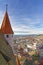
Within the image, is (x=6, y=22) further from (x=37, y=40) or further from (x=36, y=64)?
(x=37, y=40)

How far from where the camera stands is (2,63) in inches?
99.4

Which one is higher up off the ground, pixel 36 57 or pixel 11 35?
pixel 11 35

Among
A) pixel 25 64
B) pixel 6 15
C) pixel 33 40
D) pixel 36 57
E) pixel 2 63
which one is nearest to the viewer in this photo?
pixel 2 63

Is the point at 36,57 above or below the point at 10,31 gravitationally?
below

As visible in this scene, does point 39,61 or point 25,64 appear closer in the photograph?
point 25,64

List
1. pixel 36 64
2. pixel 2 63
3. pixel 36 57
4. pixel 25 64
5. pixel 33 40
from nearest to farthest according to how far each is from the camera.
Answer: pixel 2 63 → pixel 25 64 → pixel 36 64 → pixel 36 57 → pixel 33 40

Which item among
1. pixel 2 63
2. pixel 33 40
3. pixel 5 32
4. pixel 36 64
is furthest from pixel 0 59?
pixel 33 40

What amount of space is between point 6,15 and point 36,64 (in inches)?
79.8

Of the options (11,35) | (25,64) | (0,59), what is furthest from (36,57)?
(0,59)

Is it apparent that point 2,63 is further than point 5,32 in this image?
No

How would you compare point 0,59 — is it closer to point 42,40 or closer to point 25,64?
point 25,64

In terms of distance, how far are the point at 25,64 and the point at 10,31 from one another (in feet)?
3.13

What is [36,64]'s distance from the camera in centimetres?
577

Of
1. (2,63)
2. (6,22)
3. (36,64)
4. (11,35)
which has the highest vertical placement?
(6,22)
